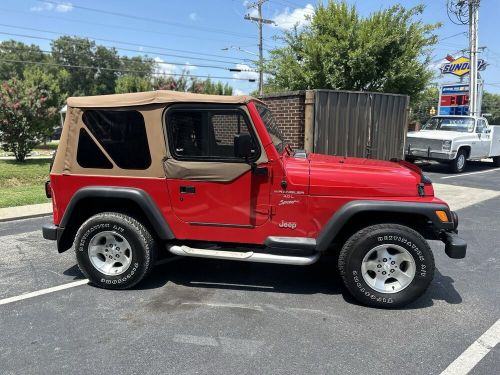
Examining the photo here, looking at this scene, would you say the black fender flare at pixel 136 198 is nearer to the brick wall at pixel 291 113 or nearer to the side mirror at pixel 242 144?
the side mirror at pixel 242 144

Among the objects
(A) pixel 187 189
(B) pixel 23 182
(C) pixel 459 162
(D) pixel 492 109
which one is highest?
(D) pixel 492 109

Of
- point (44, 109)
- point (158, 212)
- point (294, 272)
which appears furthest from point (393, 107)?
point (44, 109)

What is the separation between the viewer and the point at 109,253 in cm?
412

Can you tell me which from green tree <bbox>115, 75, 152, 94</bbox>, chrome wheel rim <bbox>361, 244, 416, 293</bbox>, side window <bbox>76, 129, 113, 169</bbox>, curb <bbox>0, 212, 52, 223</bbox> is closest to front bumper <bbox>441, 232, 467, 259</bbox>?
chrome wheel rim <bbox>361, 244, 416, 293</bbox>

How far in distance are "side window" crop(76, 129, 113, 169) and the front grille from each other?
508 inches

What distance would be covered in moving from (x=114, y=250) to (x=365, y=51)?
1196cm

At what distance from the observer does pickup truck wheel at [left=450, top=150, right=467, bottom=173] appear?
1443 centimetres

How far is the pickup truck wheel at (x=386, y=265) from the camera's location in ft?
12.0

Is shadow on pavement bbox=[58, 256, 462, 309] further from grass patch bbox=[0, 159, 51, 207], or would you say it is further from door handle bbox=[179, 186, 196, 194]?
grass patch bbox=[0, 159, 51, 207]

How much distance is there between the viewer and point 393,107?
9.48m

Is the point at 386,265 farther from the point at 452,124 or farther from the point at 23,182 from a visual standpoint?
the point at 452,124

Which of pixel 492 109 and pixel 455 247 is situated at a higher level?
pixel 492 109

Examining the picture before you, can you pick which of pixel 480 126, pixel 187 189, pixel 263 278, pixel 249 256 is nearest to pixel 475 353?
pixel 249 256

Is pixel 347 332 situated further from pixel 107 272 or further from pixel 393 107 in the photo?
pixel 393 107
